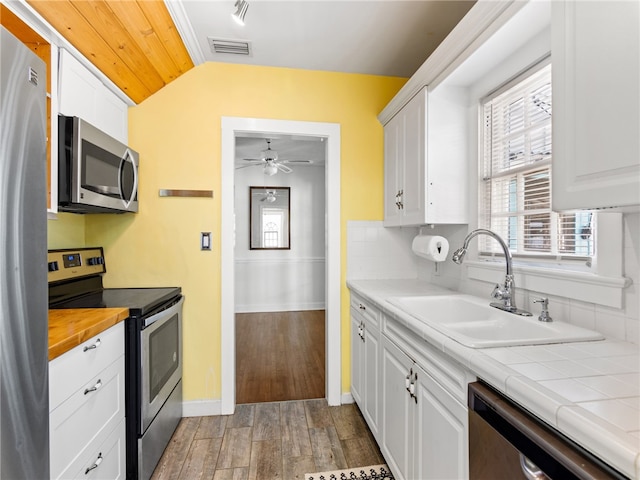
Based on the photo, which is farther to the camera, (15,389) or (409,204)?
(409,204)

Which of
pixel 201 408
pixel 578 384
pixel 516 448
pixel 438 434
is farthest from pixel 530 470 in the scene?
pixel 201 408

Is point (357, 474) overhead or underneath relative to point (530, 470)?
underneath

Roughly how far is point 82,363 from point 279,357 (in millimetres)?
2373

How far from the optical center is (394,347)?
162 centimetres

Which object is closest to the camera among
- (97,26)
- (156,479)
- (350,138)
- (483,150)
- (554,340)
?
(554,340)

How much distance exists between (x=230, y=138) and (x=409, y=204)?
1382 millimetres

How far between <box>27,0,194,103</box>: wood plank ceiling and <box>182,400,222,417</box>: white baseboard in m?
2.21

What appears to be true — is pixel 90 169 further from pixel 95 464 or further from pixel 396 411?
pixel 396 411

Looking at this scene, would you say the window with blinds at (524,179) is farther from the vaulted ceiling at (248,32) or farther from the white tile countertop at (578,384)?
the vaulted ceiling at (248,32)

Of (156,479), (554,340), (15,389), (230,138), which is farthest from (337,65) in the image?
(156,479)

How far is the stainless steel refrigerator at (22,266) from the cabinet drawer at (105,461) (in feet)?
1.64

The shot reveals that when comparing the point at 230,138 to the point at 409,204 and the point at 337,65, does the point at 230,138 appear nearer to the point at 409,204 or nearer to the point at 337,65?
the point at 337,65

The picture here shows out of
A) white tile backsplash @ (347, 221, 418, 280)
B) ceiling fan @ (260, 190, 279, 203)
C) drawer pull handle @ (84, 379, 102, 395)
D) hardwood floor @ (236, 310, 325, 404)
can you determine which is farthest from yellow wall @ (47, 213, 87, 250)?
ceiling fan @ (260, 190, 279, 203)

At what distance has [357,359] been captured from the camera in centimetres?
234
